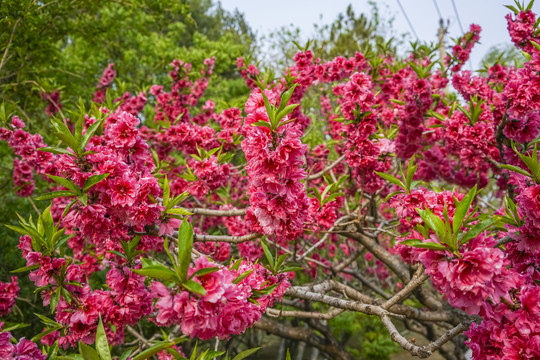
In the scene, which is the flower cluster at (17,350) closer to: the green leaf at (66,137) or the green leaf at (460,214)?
the green leaf at (66,137)

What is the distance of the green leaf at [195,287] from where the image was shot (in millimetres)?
1215

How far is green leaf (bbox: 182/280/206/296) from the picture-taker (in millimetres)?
1215

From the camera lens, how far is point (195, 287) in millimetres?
1233

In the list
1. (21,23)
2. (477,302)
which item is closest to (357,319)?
(477,302)

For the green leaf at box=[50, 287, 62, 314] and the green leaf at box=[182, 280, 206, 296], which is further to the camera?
the green leaf at box=[50, 287, 62, 314]

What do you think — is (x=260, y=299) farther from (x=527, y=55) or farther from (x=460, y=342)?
(x=460, y=342)

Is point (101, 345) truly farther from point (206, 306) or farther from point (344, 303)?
point (344, 303)

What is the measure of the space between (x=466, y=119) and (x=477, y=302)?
2615 millimetres

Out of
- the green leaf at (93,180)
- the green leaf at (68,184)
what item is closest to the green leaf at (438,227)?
the green leaf at (93,180)

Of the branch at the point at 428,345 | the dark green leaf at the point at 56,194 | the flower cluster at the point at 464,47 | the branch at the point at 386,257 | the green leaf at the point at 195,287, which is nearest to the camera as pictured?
the green leaf at the point at 195,287

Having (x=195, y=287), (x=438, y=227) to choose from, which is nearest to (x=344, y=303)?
(x=438, y=227)

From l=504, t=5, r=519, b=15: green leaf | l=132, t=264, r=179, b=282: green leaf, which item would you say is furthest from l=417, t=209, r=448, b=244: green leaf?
l=504, t=5, r=519, b=15: green leaf

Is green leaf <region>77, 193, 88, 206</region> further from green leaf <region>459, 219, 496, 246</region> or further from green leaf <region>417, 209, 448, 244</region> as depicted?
green leaf <region>459, 219, 496, 246</region>

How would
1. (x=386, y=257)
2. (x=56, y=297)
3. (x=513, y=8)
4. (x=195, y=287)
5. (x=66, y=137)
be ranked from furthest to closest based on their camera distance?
(x=386, y=257) → (x=513, y=8) → (x=56, y=297) → (x=66, y=137) → (x=195, y=287)
